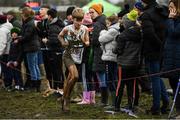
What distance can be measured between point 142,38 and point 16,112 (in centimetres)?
283

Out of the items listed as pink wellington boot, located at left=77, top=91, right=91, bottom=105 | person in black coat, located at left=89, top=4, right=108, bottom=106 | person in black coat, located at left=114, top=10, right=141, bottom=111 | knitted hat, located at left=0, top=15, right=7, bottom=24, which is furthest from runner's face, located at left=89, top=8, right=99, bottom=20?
knitted hat, located at left=0, top=15, right=7, bottom=24

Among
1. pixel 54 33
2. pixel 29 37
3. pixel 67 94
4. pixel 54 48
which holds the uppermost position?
pixel 54 33

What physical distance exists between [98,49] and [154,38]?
214cm

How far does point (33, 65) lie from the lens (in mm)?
12914

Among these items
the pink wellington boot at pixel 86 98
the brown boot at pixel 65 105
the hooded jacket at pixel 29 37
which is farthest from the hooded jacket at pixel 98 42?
the hooded jacket at pixel 29 37

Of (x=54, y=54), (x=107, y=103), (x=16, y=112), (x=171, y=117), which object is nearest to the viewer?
(x=171, y=117)

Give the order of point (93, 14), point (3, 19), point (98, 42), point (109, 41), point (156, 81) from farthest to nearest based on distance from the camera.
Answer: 1. point (3, 19)
2. point (93, 14)
3. point (98, 42)
4. point (109, 41)
5. point (156, 81)

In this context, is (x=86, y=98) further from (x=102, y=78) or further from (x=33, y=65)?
(x=33, y=65)

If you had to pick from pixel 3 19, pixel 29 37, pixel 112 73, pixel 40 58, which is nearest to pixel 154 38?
pixel 112 73

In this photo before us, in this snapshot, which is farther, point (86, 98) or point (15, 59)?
point (15, 59)

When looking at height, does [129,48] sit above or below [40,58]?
above

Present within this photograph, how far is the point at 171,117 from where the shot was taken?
29.0ft

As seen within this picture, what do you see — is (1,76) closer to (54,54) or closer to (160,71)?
(54,54)

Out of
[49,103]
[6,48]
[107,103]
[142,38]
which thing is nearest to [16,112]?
[49,103]
